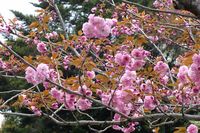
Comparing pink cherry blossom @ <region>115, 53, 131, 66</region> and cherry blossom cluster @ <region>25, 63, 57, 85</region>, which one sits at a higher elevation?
pink cherry blossom @ <region>115, 53, 131, 66</region>

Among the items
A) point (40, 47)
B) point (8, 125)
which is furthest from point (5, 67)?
point (8, 125)

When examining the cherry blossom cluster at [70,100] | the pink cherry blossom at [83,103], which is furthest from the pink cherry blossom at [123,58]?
the pink cherry blossom at [83,103]

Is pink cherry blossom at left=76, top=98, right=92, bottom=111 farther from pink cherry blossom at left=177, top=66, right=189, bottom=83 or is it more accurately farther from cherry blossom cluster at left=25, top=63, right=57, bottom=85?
pink cherry blossom at left=177, top=66, right=189, bottom=83

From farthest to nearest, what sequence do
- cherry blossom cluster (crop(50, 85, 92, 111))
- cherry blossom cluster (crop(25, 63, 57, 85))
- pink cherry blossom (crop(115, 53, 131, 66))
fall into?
cherry blossom cluster (crop(50, 85, 92, 111)) → pink cherry blossom (crop(115, 53, 131, 66)) → cherry blossom cluster (crop(25, 63, 57, 85))

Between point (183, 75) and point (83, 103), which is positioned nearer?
point (183, 75)

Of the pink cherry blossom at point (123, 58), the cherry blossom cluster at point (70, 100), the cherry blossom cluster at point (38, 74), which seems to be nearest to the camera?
the cherry blossom cluster at point (38, 74)

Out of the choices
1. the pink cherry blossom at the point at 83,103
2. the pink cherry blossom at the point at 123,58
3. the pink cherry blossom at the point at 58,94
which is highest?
the pink cherry blossom at the point at 123,58

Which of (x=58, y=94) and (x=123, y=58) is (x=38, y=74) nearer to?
(x=58, y=94)

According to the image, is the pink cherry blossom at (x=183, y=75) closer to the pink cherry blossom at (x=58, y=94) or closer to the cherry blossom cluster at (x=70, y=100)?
the cherry blossom cluster at (x=70, y=100)

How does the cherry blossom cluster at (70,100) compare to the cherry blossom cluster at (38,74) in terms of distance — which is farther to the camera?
the cherry blossom cluster at (70,100)

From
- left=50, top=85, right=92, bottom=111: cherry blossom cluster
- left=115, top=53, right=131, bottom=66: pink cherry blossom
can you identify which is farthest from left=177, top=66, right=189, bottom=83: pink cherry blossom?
left=50, top=85, right=92, bottom=111: cherry blossom cluster

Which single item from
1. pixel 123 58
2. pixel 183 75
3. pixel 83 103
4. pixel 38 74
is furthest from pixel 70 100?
pixel 183 75

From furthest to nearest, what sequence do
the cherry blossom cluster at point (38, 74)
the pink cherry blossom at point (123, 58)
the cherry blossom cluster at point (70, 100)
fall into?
the cherry blossom cluster at point (70, 100) → the pink cherry blossom at point (123, 58) → the cherry blossom cluster at point (38, 74)

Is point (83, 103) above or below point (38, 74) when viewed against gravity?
below
